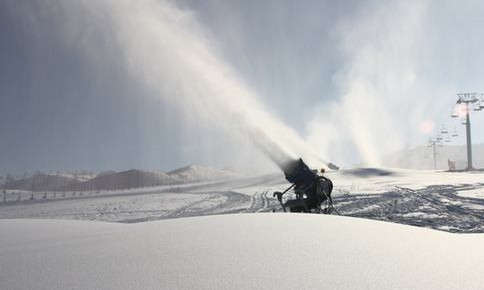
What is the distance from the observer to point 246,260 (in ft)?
16.0

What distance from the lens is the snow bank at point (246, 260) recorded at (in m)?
4.02

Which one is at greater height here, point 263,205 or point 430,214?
point 430,214

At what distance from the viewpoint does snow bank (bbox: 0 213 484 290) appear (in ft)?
13.2

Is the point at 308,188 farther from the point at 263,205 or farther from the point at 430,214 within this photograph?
the point at 263,205

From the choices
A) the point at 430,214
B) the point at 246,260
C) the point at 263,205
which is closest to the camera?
the point at 246,260

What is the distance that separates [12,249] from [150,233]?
7.19ft

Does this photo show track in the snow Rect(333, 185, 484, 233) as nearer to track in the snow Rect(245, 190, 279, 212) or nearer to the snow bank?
track in the snow Rect(245, 190, 279, 212)

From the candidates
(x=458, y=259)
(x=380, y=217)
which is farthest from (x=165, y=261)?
(x=380, y=217)

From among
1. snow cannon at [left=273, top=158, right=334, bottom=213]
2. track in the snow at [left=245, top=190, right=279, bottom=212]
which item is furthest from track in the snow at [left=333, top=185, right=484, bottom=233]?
track in the snow at [left=245, top=190, right=279, bottom=212]

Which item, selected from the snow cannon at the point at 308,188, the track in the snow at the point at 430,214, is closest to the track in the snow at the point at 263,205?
the track in the snow at the point at 430,214

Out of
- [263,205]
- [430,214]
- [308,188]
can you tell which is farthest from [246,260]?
[263,205]

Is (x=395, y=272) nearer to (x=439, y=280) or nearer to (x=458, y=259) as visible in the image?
(x=439, y=280)

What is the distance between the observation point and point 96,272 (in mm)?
4371

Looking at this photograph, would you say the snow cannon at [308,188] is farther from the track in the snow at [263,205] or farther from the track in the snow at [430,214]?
the track in the snow at [263,205]
